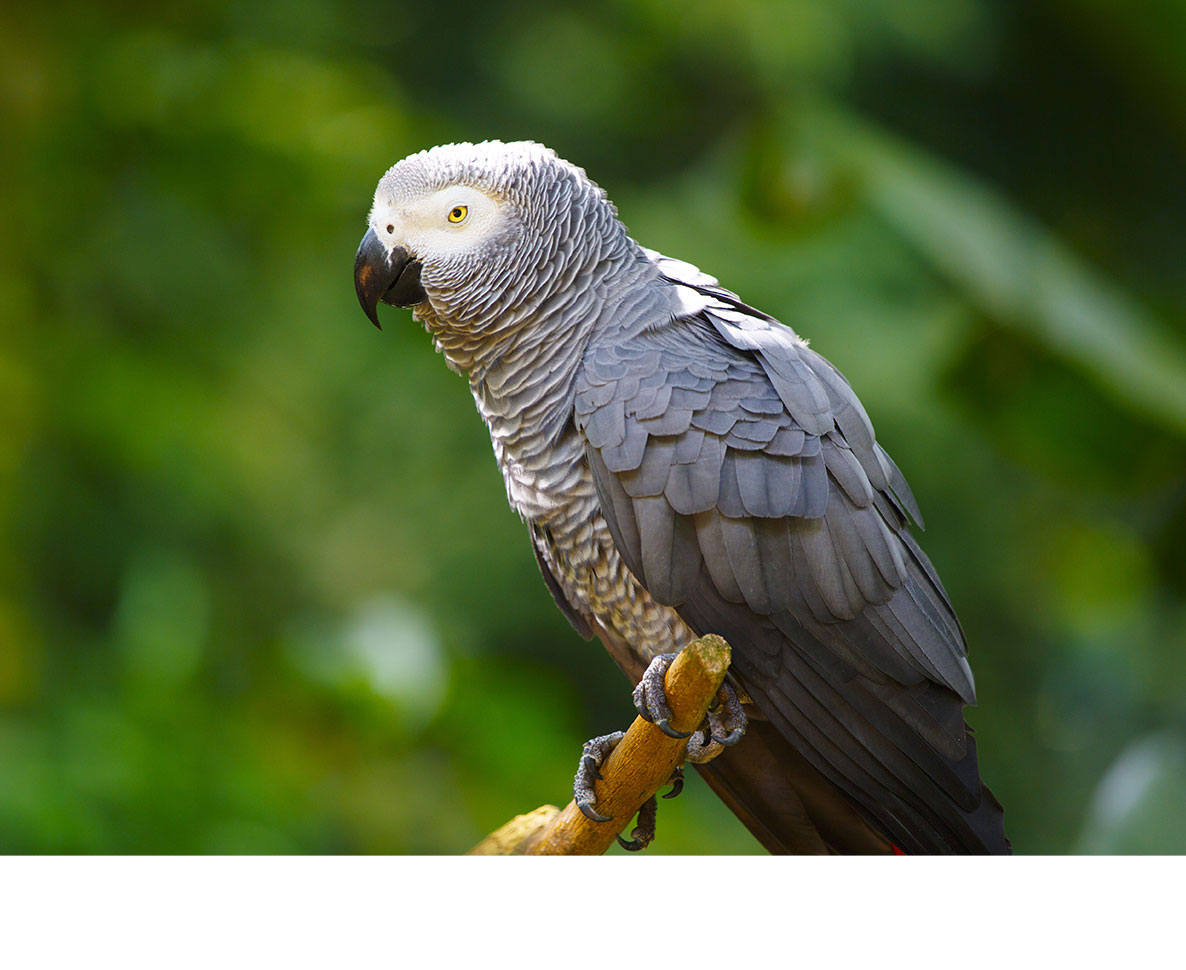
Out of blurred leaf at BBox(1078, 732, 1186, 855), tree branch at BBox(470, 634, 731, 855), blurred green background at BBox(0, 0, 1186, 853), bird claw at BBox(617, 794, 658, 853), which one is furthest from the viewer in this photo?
blurred green background at BBox(0, 0, 1186, 853)

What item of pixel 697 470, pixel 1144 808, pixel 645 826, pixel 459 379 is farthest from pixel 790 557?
pixel 459 379

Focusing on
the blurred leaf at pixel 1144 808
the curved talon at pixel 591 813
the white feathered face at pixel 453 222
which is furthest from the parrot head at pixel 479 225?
the blurred leaf at pixel 1144 808

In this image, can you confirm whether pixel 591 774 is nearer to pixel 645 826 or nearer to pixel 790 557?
pixel 645 826

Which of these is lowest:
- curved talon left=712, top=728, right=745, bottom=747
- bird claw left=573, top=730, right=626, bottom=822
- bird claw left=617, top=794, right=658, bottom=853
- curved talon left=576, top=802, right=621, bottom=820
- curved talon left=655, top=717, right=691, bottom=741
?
bird claw left=617, top=794, right=658, bottom=853

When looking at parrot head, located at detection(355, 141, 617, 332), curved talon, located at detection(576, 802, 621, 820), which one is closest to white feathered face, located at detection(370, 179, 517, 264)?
parrot head, located at detection(355, 141, 617, 332)

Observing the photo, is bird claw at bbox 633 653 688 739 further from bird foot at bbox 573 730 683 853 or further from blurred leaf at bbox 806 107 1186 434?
blurred leaf at bbox 806 107 1186 434

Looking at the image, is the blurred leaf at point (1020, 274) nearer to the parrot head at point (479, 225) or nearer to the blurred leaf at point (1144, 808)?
the blurred leaf at point (1144, 808)

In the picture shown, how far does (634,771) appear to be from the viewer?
3.00 ft

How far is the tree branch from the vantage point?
821 millimetres

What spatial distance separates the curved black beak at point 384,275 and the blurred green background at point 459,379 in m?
0.62
